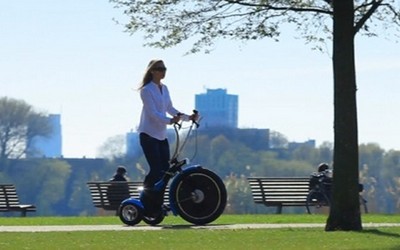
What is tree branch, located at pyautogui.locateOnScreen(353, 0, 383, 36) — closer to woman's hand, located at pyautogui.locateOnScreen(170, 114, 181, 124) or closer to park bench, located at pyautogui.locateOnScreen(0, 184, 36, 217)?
woman's hand, located at pyautogui.locateOnScreen(170, 114, 181, 124)

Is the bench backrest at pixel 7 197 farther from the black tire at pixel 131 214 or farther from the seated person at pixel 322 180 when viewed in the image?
the black tire at pixel 131 214

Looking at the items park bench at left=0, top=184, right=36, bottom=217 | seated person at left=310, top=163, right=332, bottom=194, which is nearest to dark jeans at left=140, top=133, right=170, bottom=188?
seated person at left=310, top=163, right=332, bottom=194

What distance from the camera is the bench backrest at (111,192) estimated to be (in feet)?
108

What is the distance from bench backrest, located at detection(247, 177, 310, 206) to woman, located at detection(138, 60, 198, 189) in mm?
15601

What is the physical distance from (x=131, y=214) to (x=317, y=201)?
14.3 m

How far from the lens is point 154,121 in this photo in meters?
19.6

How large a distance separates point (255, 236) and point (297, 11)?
355cm

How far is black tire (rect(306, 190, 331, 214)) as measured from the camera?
33875mm

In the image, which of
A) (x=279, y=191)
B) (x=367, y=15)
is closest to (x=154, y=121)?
(x=367, y=15)

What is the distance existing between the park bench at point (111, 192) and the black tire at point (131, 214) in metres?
12.2

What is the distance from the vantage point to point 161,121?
64.1 feet

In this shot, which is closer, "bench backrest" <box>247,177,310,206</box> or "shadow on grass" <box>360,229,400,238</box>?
"shadow on grass" <box>360,229,400,238</box>

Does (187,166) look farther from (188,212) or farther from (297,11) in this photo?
(297,11)

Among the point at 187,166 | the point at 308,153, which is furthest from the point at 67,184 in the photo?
the point at 187,166
